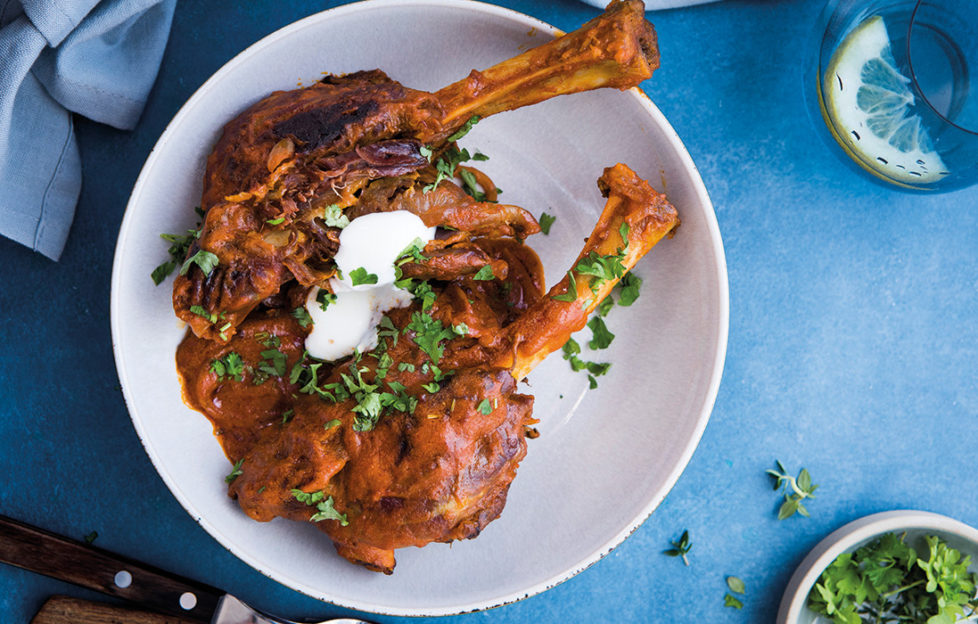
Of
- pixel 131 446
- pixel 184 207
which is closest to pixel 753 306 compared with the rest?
pixel 184 207

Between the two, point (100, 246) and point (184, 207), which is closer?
point (184, 207)

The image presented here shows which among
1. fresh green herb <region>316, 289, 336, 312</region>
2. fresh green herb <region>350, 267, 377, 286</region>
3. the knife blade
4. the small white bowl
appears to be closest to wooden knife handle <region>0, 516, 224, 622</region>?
the knife blade

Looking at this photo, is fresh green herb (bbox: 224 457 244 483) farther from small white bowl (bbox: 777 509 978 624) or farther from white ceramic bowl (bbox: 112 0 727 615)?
small white bowl (bbox: 777 509 978 624)

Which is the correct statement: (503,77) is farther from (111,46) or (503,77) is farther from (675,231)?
(111,46)

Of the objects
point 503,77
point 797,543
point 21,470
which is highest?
point 503,77

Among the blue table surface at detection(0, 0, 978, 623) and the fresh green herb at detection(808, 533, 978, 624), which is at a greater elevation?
the blue table surface at detection(0, 0, 978, 623)

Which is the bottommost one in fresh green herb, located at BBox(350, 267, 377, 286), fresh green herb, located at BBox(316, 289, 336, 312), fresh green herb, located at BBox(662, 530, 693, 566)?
fresh green herb, located at BBox(662, 530, 693, 566)
